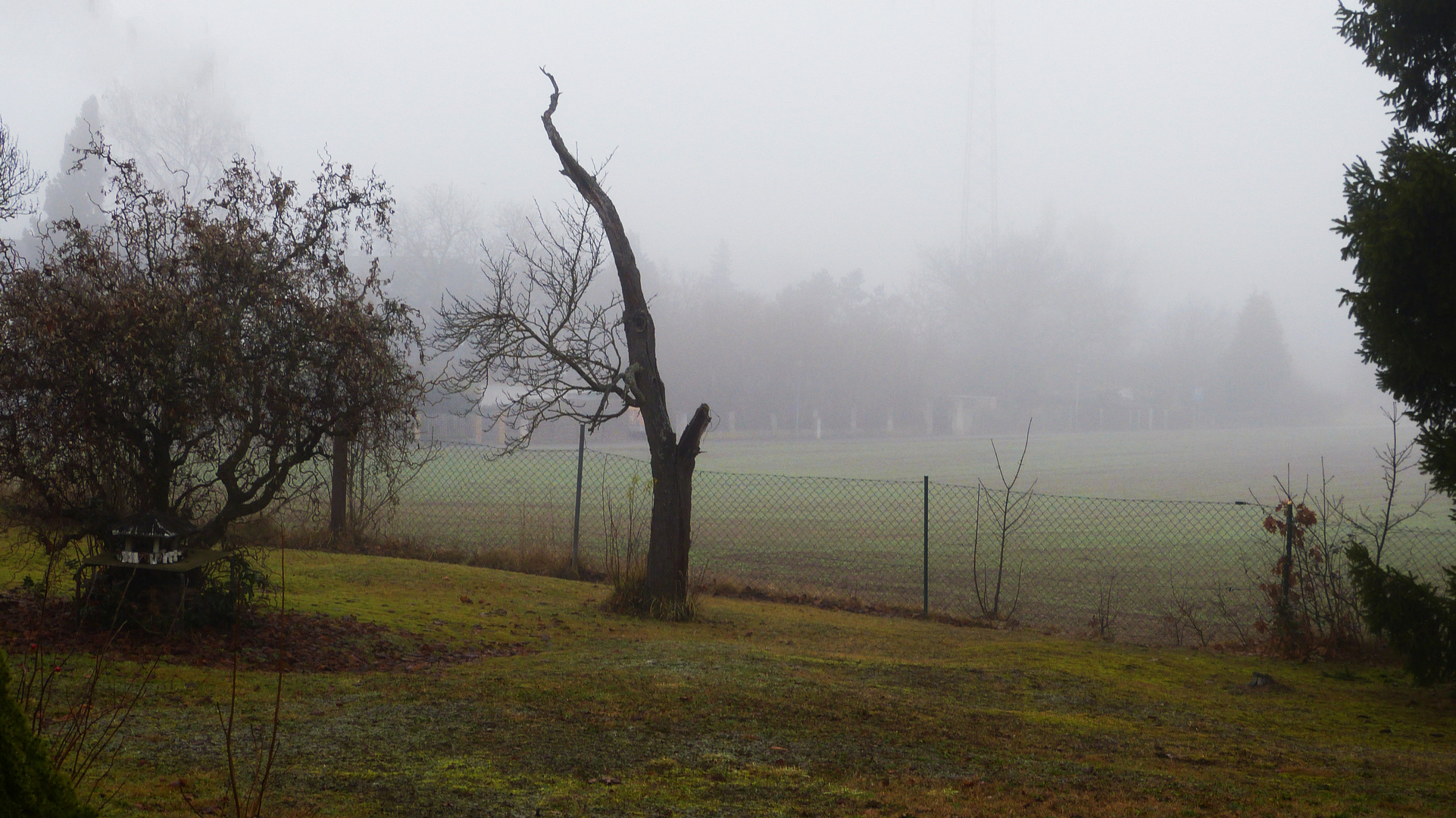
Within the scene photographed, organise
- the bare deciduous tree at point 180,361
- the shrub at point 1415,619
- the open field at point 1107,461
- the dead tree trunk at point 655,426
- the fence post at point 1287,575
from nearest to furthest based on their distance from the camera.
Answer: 1. the bare deciduous tree at point 180,361
2. the shrub at point 1415,619
3. the fence post at point 1287,575
4. the dead tree trunk at point 655,426
5. the open field at point 1107,461

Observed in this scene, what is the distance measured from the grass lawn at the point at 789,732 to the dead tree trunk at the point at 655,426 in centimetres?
108

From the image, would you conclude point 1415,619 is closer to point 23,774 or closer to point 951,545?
point 23,774

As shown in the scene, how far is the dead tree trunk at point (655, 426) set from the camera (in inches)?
392

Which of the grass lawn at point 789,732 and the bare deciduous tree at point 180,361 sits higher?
the bare deciduous tree at point 180,361

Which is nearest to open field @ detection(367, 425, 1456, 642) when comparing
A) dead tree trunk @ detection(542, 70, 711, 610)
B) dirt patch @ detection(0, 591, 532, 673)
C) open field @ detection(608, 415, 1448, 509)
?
open field @ detection(608, 415, 1448, 509)

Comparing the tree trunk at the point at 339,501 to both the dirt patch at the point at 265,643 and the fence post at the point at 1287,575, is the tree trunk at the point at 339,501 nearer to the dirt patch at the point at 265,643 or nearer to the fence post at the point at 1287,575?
the dirt patch at the point at 265,643

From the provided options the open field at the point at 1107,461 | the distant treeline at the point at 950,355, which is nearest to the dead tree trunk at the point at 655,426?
the open field at the point at 1107,461

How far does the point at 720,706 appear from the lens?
5625 millimetres

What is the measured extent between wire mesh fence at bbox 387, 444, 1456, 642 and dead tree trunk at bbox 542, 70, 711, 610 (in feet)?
3.29

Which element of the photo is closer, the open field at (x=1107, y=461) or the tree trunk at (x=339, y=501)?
the tree trunk at (x=339, y=501)

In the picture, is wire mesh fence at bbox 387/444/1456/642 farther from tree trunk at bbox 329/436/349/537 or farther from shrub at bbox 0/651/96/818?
shrub at bbox 0/651/96/818

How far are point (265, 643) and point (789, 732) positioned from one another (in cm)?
360

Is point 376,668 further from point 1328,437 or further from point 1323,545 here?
point 1328,437

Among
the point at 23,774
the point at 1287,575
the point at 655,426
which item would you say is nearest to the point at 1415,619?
the point at 1287,575
